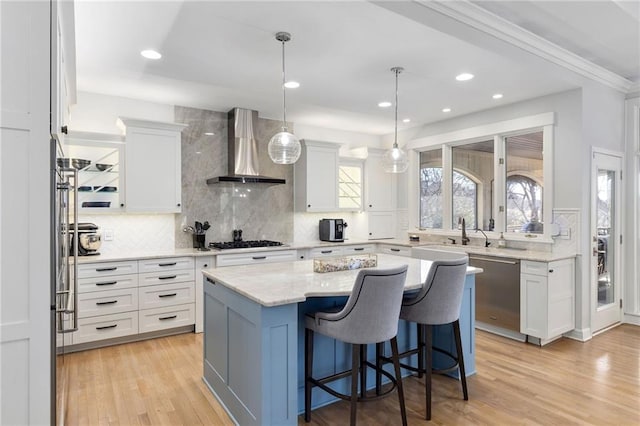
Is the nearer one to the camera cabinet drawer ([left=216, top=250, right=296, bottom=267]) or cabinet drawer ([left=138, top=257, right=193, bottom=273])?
cabinet drawer ([left=138, top=257, right=193, bottom=273])

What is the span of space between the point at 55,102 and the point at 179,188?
294cm

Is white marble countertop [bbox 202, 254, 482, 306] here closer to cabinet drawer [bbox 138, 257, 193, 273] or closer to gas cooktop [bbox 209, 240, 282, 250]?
cabinet drawer [bbox 138, 257, 193, 273]

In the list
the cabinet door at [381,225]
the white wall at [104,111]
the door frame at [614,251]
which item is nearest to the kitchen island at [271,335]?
the door frame at [614,251]

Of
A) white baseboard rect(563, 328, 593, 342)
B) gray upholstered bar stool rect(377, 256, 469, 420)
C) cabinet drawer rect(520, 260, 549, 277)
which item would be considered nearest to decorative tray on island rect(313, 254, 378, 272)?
gray upholstered bar stool rect(377, 256, 469, 420)

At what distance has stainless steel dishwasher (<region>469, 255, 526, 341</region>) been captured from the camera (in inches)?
157

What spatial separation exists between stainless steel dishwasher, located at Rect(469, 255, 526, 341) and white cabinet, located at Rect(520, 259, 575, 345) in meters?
0.08

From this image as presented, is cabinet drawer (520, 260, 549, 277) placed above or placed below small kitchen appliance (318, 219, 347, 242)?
below

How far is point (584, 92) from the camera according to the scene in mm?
4004

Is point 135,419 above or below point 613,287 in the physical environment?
below

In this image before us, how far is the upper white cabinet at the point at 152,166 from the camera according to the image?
4121mm

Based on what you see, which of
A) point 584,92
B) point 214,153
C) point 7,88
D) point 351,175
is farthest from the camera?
point 351,175

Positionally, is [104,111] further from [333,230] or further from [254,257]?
[333,230]

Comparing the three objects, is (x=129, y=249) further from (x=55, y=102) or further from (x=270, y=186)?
(x=55, y=102)

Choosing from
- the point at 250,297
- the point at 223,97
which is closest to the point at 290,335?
the point at 250,297
